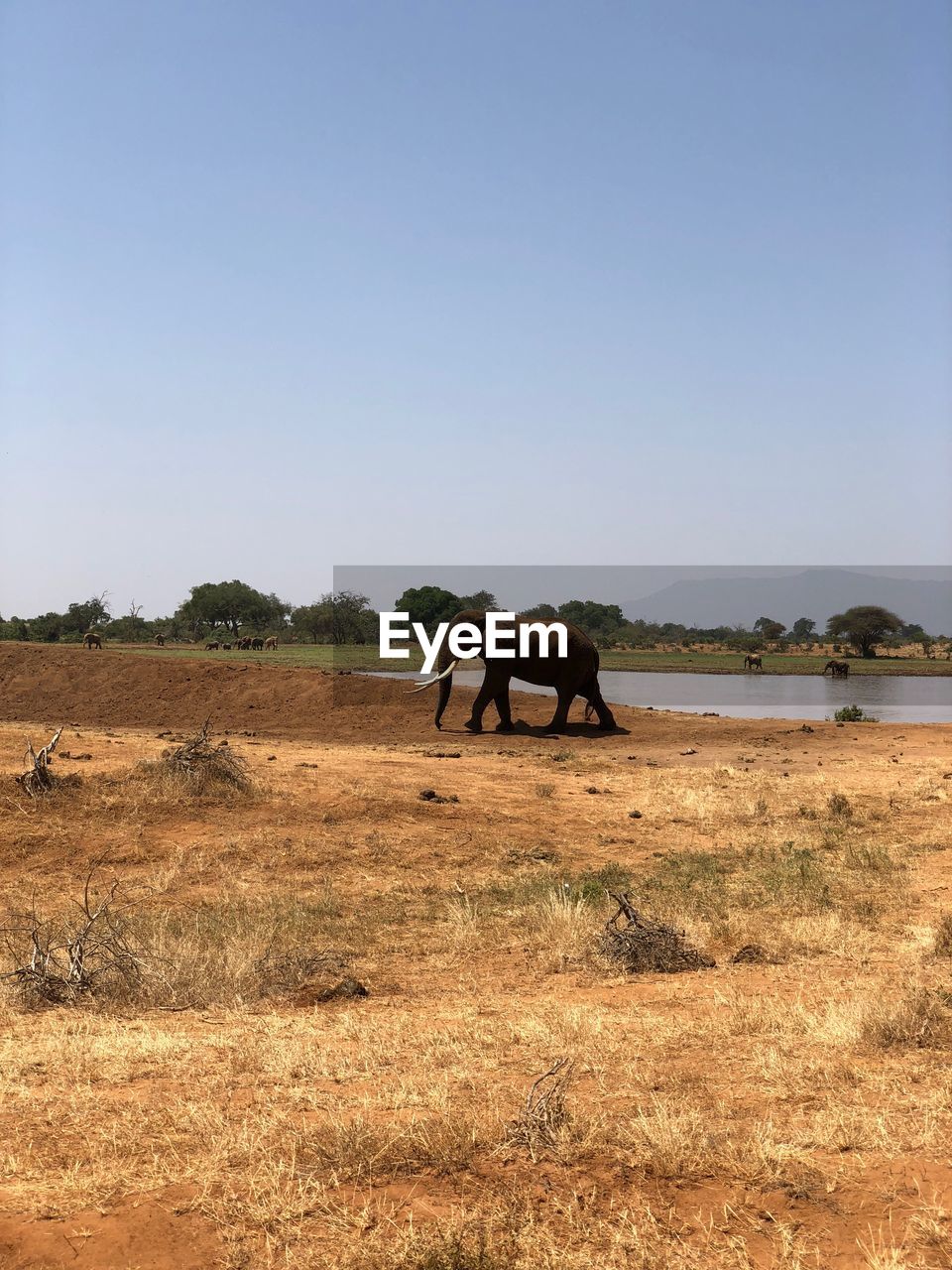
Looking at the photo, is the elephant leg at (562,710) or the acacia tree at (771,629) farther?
the acacia tree at (771,629)

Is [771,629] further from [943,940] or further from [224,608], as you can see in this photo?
[943,940]

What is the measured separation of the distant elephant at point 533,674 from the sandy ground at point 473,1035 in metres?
8.95

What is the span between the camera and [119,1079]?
18.2 ft

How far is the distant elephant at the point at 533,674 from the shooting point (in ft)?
83.5

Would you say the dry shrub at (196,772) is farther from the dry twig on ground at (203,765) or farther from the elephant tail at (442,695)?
the elephant tail at (442,695)

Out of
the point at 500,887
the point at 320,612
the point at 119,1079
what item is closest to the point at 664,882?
the point at 500,887

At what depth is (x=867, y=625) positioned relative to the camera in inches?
2958

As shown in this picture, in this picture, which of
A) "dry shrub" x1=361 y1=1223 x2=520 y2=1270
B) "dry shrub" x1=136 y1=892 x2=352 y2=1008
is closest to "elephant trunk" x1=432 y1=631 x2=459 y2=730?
"dry shrub" x1=136 y1=892 x2=352 y2=1008

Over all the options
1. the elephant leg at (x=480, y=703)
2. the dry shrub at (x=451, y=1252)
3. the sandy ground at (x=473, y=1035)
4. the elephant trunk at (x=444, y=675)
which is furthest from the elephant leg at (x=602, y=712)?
the dry shrub at (x=451, y=1252)

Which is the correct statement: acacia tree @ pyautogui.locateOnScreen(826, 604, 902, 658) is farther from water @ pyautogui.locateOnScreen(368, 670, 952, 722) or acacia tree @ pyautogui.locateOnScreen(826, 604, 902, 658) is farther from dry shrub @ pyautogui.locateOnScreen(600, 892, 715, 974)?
dry shrub @ pyautogui.locateOnScreen(600, 892, 715, 974)

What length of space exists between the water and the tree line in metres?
12.7

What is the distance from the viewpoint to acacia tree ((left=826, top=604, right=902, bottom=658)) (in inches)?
2953

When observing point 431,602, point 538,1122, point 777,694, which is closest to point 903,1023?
point 538,1122

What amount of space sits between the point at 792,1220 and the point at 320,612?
248ft
